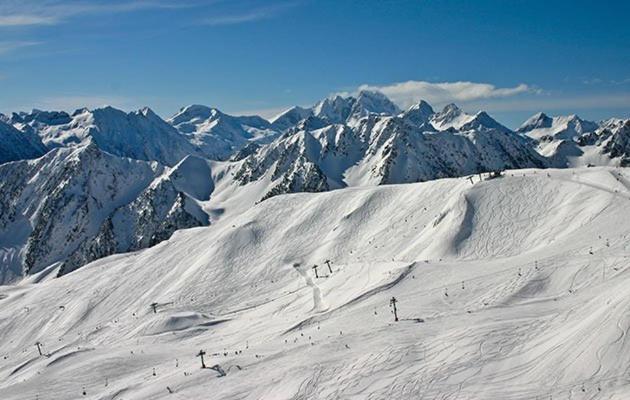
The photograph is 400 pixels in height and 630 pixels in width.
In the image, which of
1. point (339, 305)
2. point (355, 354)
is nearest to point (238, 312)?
point (339, 305)

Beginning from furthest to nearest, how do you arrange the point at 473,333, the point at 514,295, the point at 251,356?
the point at 514,295 → the point at 251,356 → the point at 473,333

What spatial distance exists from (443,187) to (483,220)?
16637 millimetres

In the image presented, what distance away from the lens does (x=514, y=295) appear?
1389 inches

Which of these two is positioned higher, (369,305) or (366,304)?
(369,305)

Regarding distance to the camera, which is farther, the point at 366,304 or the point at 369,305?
the point at 366,304

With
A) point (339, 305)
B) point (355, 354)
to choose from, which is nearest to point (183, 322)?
point (339, 305)

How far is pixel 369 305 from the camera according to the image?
40.5 m

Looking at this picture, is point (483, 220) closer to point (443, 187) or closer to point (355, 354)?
point (443, 187)

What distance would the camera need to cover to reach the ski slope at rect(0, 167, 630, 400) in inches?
1017

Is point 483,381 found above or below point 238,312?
above

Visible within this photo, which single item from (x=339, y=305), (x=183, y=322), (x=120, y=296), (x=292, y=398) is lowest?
(x=120, y=296)

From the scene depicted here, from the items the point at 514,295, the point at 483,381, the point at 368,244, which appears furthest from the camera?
the point at 368,244

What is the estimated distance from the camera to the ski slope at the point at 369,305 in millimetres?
25828

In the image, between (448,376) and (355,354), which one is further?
(355,354)
